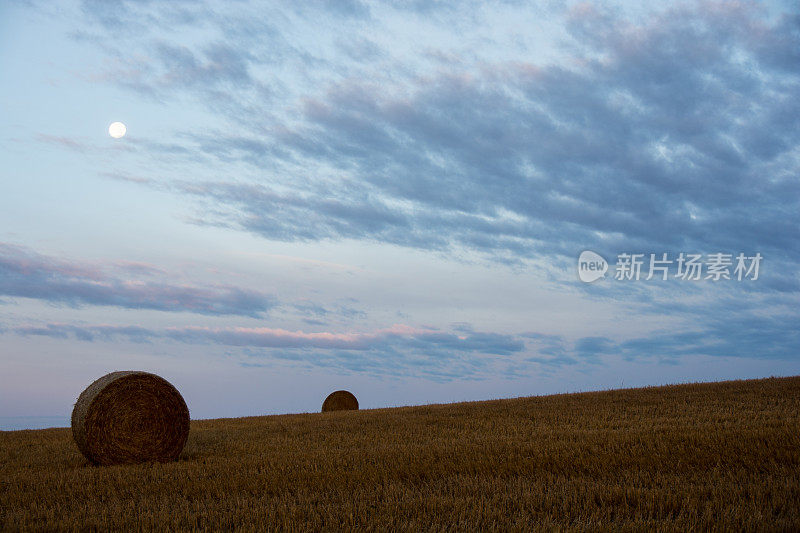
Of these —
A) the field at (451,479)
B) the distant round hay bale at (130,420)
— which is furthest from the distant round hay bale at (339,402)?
the distant round hay bale at (130,420)

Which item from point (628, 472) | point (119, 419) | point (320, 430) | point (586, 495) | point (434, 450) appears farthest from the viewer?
point (320, 430)

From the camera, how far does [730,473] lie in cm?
948

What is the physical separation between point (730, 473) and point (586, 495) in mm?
2778

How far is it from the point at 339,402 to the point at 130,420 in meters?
15.2

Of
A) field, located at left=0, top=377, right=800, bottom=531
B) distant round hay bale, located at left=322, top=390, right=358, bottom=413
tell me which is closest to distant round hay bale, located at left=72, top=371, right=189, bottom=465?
field, located at left=0, top=377, right=800, bottom=531

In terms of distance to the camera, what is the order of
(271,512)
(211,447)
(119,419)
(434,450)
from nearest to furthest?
(271,512) < (434,450) < (119,419) < (211,447)

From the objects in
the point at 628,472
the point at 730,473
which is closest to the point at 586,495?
the point at 628,472

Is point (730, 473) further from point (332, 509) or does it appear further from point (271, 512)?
point (271, 512)

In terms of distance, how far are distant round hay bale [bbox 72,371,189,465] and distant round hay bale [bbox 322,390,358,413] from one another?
1410 cm

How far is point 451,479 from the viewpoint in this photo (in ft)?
32.1

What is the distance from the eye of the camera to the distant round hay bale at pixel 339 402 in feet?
95.3

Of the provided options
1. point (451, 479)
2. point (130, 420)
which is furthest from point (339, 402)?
point (451, 479)

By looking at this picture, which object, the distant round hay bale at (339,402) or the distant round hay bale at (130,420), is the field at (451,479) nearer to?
the distant round hay bale at (130,420)

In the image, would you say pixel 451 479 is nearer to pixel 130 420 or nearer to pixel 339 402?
pixel 130 420
